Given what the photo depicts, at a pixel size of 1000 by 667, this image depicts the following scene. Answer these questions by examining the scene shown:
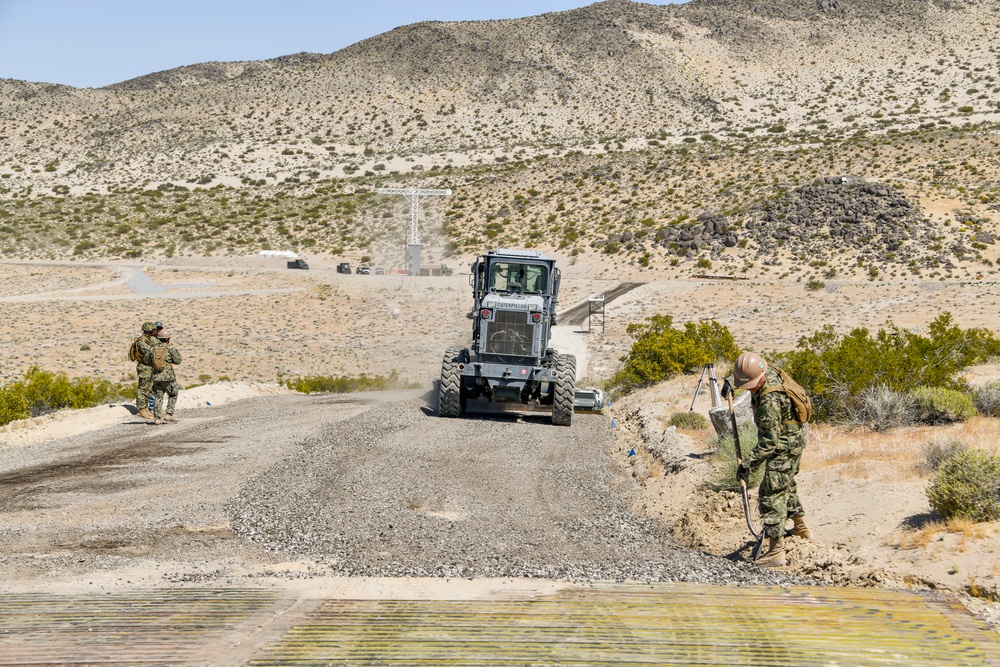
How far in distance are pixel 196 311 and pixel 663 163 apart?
162 feet

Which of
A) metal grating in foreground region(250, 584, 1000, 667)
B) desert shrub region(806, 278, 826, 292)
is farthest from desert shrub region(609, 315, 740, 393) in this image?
desert shrub region(806, 278, 826, 292)

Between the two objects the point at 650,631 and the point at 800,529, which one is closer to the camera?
the point at 650,631

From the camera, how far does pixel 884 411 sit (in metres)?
15.0

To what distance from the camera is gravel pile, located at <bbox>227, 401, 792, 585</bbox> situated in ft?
29.6

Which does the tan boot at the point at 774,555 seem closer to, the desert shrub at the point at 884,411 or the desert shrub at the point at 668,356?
the desert shrub at the point at 884,411

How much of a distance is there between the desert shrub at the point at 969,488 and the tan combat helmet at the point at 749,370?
2550 millimetres

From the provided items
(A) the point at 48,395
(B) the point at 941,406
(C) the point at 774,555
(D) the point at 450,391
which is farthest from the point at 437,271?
(C) the point at 774,555

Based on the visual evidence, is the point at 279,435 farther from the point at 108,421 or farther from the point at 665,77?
the point at 665,77

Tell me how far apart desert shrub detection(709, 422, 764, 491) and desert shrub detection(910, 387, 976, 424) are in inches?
125

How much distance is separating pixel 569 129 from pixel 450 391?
94060 millimetres

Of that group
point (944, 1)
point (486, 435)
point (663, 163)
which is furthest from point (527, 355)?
point (944, 1)

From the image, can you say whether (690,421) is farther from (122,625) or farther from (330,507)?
(122,625)

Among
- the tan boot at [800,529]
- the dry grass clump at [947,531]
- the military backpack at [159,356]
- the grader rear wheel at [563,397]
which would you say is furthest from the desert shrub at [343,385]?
the dry grass clump at [947,531]

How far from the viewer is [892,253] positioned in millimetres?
56750
